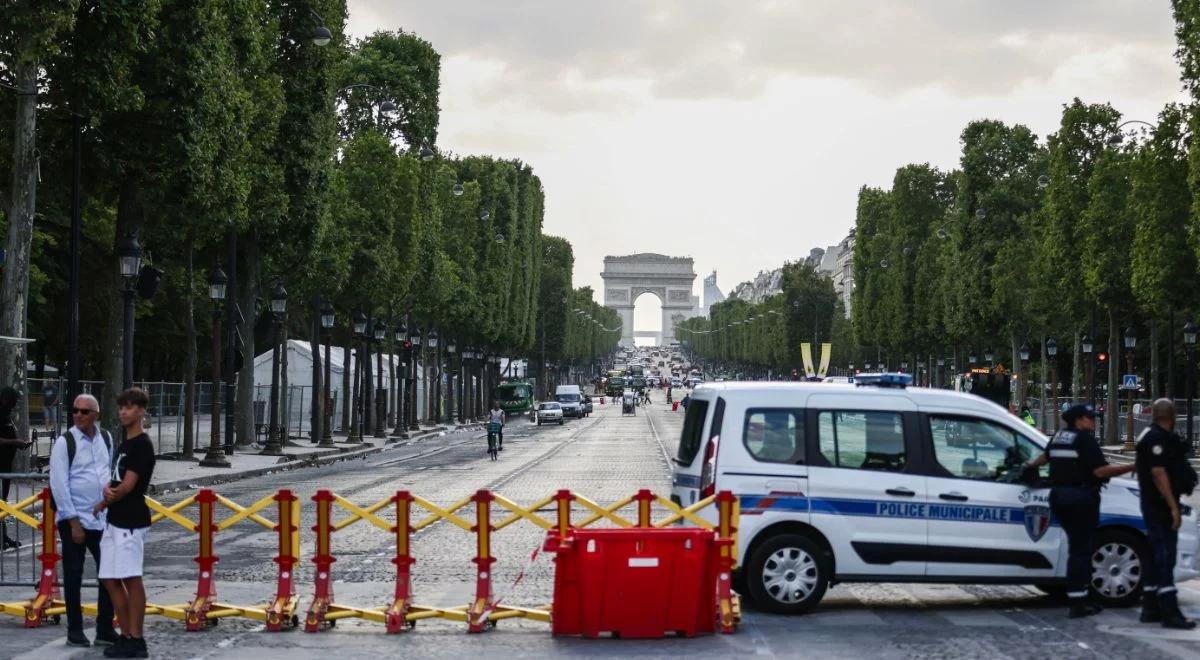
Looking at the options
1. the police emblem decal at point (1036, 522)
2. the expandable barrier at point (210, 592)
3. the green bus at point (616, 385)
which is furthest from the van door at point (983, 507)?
the green bus at point (616, 385)

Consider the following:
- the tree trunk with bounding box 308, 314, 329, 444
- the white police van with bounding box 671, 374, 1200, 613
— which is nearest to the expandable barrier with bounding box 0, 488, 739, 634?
the white police van with bounding box 671, 374, 1200, 613

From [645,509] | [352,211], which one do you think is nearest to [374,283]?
[352,211]

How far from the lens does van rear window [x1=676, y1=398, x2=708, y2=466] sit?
49.2 ft

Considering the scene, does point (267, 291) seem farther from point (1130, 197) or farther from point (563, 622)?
point (563, 622)

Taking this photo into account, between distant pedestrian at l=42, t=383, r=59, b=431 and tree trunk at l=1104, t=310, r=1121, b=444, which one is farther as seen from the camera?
tree trunk at l=1104, t=310, r=1121, b=444

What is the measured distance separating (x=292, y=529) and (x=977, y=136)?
7047 centimetres

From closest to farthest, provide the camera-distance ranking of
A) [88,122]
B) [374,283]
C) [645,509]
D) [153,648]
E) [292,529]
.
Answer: [153,648] < [292,529] < [645,509] < [88,122] < [374,283]

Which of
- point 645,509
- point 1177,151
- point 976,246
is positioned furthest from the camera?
point 976,246

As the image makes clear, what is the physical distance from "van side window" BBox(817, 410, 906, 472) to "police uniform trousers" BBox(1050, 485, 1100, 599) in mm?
1319

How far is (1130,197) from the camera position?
168ft

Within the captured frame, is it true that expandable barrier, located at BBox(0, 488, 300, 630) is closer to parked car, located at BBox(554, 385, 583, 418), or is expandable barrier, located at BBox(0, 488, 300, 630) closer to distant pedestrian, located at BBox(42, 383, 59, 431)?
distant pedestrian, located at BBox(42, 383, 59, 431)

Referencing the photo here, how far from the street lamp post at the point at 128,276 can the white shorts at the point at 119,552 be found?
21.8 meters

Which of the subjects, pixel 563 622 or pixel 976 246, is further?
pixel 976 246

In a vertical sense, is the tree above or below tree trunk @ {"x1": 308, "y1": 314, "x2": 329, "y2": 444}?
above
